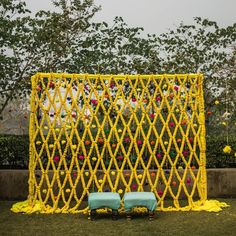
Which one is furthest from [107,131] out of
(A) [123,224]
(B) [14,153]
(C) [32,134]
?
(B) [14,153]

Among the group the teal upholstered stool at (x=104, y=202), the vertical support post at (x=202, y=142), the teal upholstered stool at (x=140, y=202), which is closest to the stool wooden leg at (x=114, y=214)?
the teal upholstered stool at (x=104, y=202)

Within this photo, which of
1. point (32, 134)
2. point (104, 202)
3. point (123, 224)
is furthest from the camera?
point (32, 134)

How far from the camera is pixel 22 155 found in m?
6.73

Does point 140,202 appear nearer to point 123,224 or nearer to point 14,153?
point 123,224

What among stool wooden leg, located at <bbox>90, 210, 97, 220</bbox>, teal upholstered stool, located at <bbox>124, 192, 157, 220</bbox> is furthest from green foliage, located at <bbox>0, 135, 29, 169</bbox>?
teal upholstered stool, located at <bbox>124, 192, 157, 220</bbox>

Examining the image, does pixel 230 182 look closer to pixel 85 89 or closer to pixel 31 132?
pixel 85 89

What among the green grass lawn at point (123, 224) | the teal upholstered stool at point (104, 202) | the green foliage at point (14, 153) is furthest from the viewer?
the green foliage at point (14, 153)

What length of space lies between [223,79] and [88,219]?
5.28 meters

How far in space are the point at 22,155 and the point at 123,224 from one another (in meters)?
2.23

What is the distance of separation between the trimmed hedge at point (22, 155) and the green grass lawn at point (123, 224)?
1128 millimetres

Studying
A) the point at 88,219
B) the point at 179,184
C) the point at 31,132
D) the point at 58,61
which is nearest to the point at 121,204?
the point at 88,219

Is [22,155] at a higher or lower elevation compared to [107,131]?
lower

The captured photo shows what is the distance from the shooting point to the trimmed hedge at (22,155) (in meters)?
6.73

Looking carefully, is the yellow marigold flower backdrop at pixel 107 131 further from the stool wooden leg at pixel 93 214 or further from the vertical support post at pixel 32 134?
the stool wooden leg at pixel 93 214
